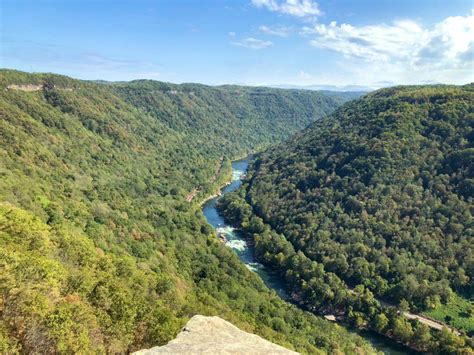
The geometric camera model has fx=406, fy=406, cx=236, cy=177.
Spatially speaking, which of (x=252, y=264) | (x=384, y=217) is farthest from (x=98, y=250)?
(x=384, y=217)

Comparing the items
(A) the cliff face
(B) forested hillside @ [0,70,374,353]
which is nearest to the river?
(B) forested hillside @ [0,70,374,353]

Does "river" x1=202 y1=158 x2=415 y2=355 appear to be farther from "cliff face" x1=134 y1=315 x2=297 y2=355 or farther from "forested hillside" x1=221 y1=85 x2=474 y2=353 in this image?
"cliff face" x1=134 y1=315 x2=297 y2=355

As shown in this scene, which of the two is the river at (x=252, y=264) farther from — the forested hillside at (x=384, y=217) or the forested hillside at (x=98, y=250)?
the forested hillside at (x=98, y=250)

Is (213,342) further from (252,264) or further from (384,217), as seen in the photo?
(384,217)

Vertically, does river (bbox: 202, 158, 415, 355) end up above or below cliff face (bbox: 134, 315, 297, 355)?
below

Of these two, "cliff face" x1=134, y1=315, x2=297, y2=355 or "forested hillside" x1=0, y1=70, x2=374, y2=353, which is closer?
"cliff face" x1=134, y1=315, x2=297, y2=355

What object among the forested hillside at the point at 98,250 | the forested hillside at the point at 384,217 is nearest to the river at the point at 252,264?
the forested hillside at the point at 384,217
